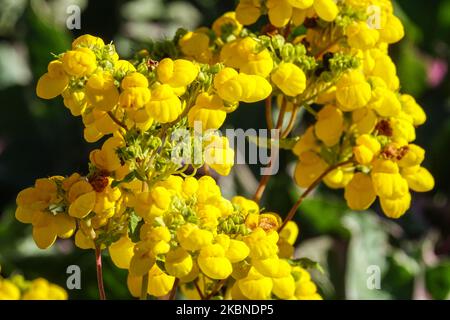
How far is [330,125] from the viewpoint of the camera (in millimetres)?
1501

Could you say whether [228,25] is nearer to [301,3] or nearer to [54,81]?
[301,3]

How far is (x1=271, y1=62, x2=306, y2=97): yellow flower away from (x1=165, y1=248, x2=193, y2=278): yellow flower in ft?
0.96

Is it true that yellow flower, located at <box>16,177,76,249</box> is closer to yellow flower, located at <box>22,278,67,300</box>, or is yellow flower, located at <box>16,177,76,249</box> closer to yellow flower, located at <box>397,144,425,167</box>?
yellow flower, located at <box>22,278,67,300</box>

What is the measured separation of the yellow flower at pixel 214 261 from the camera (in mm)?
1227

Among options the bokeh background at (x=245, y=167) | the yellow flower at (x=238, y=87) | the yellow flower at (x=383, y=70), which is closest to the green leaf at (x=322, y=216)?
the bokeh background at (x=245, y=167)

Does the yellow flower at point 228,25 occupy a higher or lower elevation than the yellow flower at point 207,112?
higher

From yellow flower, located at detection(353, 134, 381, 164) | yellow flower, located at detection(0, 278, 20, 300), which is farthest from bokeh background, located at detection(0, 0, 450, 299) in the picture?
yellow flower, located at detection(353, 134, 381, 164)

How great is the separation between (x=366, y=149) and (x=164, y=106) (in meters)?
0.36

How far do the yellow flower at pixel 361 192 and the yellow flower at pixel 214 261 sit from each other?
1.05 feet

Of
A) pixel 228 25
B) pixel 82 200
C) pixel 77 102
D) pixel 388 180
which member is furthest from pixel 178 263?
pixel 228 25

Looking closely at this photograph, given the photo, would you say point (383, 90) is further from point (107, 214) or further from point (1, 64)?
point (1, 64)

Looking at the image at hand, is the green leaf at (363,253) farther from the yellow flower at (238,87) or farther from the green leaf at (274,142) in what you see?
the yellow flower at (238,87)

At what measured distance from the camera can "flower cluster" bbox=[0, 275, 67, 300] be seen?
150cm
